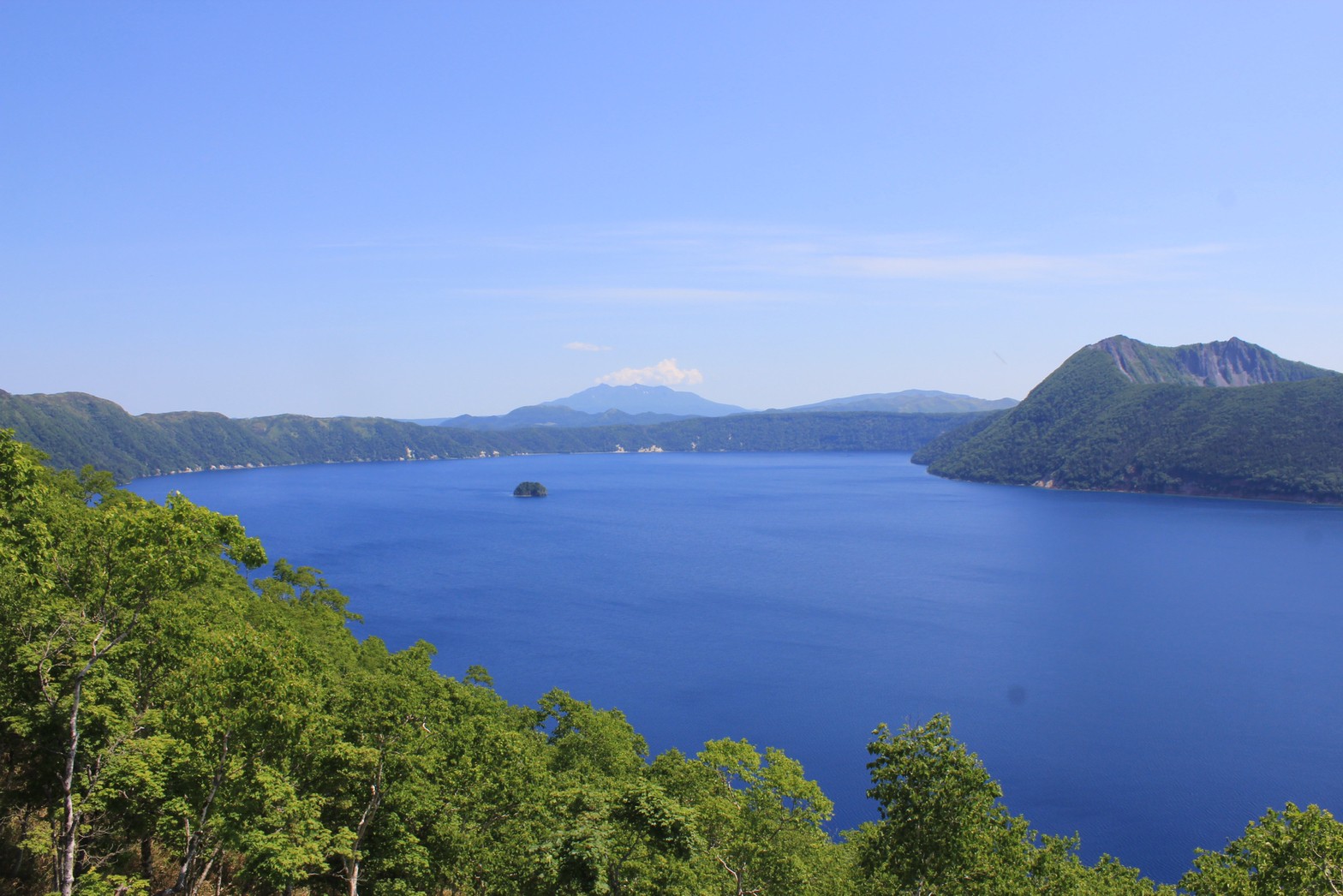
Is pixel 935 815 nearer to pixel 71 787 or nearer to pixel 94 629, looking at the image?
pixel 71 787

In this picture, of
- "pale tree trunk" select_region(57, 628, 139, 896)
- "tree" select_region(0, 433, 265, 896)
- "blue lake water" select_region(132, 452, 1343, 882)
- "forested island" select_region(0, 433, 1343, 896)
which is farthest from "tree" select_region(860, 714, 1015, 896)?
"blue lake water" select_region(132, 452, 1343, 882)

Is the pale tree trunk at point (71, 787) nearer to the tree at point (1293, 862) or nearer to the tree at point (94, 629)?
the tree at point (94, 629)

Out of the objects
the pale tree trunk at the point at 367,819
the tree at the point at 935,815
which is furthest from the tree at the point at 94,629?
the tree at the point at 935,815

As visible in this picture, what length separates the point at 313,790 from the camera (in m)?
18.0

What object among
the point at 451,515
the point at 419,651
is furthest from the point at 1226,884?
the point at 451,515

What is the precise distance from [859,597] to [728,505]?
88.4 metres

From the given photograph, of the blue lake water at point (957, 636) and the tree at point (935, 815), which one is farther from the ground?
the tree at point (935, 815)

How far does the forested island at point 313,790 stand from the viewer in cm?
1422

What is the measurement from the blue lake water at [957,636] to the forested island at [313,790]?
24.5 metres

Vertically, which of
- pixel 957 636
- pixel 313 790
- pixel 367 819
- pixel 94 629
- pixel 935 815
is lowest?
pixel 957 636

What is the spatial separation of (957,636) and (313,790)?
63301 millimetres

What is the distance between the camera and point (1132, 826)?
39.2 m

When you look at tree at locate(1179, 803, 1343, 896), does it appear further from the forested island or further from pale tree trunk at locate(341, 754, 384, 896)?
pale tree trunk at locate(341, 754, 384, 896)

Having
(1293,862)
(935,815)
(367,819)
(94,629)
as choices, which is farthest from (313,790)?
(1293,862)
